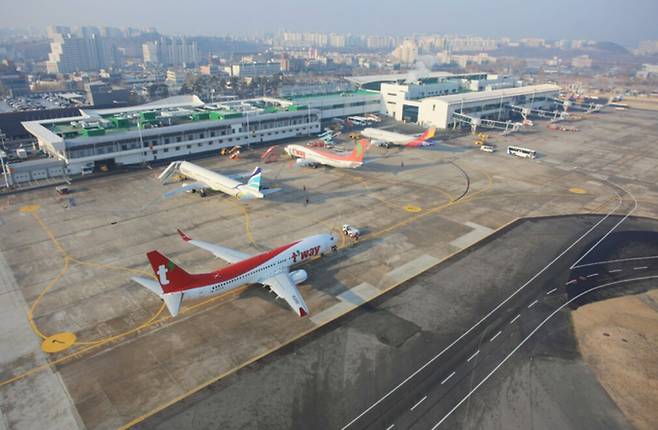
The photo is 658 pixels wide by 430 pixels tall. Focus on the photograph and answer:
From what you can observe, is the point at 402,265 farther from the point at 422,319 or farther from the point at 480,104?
the point at 480,104

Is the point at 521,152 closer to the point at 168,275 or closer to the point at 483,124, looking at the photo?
the point at 483,124

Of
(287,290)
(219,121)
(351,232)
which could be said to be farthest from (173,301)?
(219,121)

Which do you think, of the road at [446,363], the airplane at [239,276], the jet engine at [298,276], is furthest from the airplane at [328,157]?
the jet engine at [298,276]

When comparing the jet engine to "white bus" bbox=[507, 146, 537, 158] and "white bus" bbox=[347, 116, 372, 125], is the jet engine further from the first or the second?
"white bus" bbox=[347, 116, 372, 125]

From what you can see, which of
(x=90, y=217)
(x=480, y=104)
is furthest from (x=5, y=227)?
(x=480, y=104)

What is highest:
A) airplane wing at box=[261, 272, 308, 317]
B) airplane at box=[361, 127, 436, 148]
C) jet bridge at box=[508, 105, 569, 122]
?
jet bridge at box=[508, 105, 569, 122]

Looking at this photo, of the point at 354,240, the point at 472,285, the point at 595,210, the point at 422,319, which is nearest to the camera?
the point at 422,319

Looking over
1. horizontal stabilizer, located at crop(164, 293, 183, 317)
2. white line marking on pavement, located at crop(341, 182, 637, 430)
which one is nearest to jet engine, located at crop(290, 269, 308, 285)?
horizontal stabilizer, located at crop(164, 293, 183, 317)
